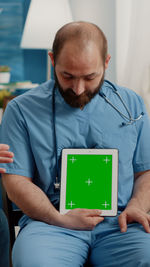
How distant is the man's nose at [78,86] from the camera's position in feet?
4.22

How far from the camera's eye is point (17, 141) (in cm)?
131

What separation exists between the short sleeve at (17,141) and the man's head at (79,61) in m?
0.19

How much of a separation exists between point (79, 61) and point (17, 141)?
354 mm

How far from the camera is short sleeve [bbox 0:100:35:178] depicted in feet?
4.26

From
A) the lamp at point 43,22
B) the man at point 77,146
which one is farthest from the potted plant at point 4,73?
the man at point 77,146

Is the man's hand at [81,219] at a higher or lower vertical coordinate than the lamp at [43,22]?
lower

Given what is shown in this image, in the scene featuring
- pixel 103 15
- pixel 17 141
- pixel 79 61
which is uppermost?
pixel 103 15

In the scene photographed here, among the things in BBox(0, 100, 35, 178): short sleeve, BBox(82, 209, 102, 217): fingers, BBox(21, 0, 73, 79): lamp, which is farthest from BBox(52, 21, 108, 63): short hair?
BBox(21, 0, 73, 79): lamp

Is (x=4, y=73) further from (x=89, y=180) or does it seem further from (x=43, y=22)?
(x=89, y=180)

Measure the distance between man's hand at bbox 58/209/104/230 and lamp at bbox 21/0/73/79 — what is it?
1.39 meters

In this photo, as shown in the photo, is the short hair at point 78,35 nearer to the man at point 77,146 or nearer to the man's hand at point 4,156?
the man at point 77,146

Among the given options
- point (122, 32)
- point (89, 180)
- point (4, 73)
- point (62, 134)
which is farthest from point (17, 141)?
point (122, 32)

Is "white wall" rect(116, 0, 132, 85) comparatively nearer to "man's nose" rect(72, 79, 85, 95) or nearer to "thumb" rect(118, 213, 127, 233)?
"man's nose" rect(72, 79, 85, 95)

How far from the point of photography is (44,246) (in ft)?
3.66
